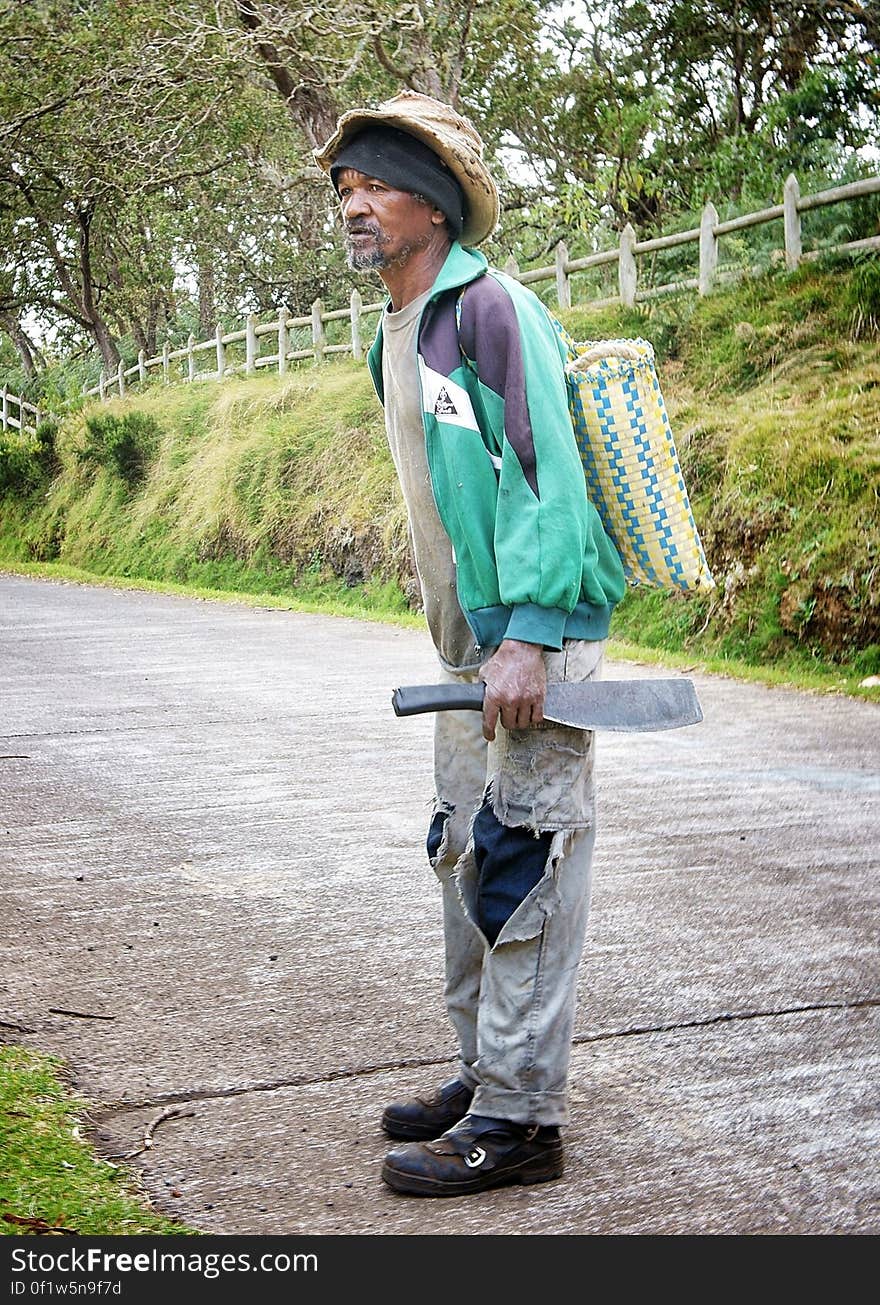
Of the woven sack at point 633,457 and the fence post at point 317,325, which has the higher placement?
the fence post at point 317,325

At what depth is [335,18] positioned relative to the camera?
68.8 ft

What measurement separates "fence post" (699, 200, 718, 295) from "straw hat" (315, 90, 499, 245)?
1408 cm

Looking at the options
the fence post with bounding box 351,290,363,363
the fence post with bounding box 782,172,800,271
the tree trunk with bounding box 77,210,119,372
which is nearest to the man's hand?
the fence post with bounding box 782,172,800,271

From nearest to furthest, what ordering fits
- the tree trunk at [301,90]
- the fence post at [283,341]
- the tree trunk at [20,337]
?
the tree trunk at [301,90]
the fence post at [283,341]
the tree trunk at [20,337]

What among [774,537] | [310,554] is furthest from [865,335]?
[310,554]

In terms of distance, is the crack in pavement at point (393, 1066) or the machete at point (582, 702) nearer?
the machete at point (582, 702)

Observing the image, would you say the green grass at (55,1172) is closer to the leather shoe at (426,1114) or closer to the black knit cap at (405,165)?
the leather shoe at (426,1114)

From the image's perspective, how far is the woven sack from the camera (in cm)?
347

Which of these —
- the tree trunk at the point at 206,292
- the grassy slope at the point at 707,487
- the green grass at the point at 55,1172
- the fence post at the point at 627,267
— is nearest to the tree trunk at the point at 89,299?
the tree trunk at the point at 206,292

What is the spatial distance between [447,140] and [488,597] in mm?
989

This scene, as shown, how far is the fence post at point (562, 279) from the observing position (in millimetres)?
20484

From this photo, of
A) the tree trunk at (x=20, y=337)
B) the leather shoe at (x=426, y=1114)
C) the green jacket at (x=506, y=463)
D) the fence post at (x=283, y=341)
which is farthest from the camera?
the tree trunk at (x=20, y=337)

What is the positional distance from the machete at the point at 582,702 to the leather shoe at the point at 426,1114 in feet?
2.99

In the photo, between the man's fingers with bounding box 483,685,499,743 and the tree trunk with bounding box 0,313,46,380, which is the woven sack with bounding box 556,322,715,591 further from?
the tree trunk with bounding box 0,313,46,380
